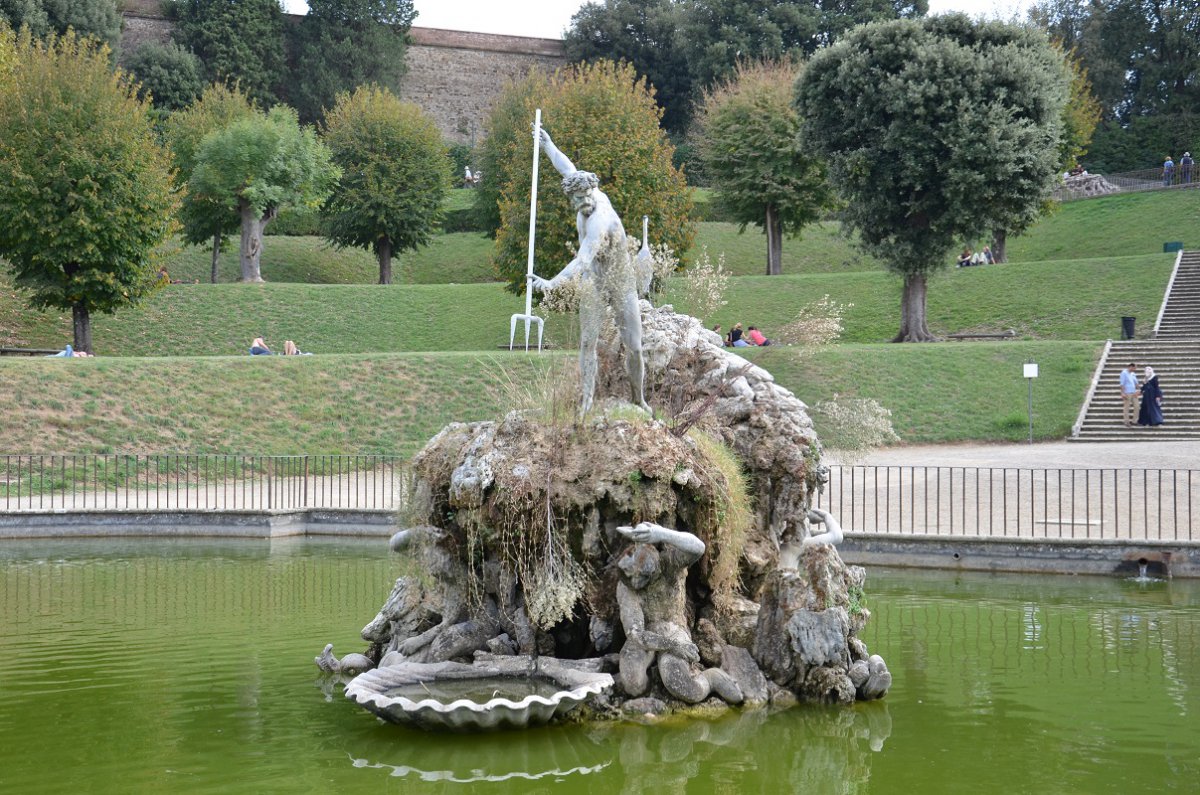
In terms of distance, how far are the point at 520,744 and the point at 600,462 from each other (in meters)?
2.41

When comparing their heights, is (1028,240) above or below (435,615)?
above

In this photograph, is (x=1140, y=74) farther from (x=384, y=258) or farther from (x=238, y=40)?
(x=238, y=40)

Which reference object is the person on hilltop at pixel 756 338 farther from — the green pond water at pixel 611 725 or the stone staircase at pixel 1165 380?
the green pond water at pixel 611 725

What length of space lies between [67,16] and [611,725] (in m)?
61.7

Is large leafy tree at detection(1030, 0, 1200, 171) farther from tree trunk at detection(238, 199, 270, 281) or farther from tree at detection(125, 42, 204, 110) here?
tree at detection(125, 42, 204, 110)

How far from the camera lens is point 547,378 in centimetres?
1145

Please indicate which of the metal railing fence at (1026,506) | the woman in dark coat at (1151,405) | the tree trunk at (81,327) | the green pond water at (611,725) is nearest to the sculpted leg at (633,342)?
the green pond water at (611,725)

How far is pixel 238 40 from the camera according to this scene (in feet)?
222

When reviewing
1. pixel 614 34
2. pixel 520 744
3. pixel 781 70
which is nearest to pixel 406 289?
pixel 781 70

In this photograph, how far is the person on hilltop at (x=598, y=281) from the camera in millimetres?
11367

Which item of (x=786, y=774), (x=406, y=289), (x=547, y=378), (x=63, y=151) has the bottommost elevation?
(x=786, y=774)

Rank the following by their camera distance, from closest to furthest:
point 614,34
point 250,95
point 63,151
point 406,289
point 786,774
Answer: point 786,774
point 63,151
point 406,289
point 250,95
point 614,34

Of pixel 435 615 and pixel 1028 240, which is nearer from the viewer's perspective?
pixel 435 615

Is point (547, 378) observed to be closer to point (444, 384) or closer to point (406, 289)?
point (444, 384)
